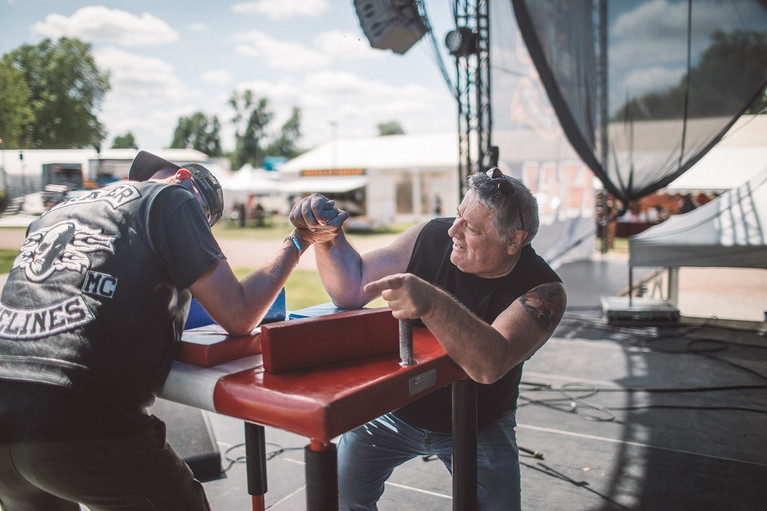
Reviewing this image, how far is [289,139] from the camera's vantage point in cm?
5928

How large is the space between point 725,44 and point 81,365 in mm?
5718

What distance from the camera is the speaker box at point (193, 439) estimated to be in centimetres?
264

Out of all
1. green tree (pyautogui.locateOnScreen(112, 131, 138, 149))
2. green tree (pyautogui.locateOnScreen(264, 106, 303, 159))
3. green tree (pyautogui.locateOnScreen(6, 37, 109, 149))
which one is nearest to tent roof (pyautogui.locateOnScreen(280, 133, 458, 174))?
green tree (pyautogui.locateOnScreen(112, 131, 138, 149))

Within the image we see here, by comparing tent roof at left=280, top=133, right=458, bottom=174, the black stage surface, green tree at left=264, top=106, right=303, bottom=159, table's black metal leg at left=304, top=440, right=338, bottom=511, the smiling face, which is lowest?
the black stage surface

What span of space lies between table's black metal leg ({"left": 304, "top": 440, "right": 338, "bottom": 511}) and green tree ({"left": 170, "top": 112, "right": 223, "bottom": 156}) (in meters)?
58.7

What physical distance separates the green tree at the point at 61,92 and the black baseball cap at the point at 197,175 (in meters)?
4.09

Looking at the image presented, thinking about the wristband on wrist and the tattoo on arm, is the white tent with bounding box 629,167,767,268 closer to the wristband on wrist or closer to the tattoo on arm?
the tattoo on arm

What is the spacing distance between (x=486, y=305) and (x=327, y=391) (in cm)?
82

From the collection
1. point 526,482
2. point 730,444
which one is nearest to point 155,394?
point 526,482

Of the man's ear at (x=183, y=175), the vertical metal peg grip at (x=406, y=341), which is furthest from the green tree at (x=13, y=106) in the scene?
the vertical metal peg grip at (x=406, y=341)

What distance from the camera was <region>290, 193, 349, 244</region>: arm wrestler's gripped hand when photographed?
149cm

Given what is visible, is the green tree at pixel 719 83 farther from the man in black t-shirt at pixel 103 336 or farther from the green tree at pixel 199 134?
the green tree at pixel 199 134

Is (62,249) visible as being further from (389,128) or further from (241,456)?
(389,128)

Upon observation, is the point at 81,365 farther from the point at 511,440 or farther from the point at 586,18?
the point at 586,18
